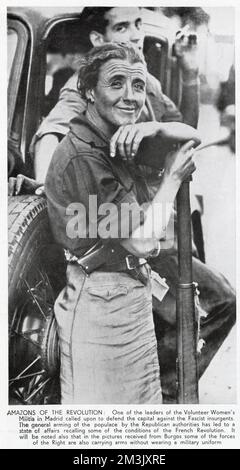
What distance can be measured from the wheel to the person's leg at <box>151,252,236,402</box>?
311 mm

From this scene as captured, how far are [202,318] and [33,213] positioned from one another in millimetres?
604

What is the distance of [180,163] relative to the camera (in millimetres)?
1487

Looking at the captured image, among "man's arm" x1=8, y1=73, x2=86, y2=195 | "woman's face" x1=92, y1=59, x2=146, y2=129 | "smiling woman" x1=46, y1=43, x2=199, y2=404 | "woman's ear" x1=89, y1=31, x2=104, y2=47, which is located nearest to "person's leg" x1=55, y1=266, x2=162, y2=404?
"smiling woman" x1=46, y1=43, x2=199, y2=404

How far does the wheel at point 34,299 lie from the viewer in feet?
4.89

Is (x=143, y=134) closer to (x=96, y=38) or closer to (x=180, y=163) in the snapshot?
(x=180, y=163)

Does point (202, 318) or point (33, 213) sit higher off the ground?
point (33, 213)

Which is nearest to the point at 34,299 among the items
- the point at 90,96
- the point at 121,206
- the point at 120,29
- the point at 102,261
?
the point at 102,261

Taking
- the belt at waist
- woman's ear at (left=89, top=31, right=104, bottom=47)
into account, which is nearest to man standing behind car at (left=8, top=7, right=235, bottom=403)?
woman's ear at (left=89, top=31, right=104, bottom=47)

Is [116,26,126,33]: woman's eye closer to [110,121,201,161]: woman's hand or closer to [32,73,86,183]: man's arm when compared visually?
[32,73,86,183]: man's arm

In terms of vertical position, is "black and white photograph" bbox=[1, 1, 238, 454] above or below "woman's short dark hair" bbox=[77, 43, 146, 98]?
below

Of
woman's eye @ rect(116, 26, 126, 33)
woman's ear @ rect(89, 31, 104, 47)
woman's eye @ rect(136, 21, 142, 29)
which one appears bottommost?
woman's ear @ rect(89, 31, 104, 47)

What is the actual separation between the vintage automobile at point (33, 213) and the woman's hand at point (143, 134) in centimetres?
11

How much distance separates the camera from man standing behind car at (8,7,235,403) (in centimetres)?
150
